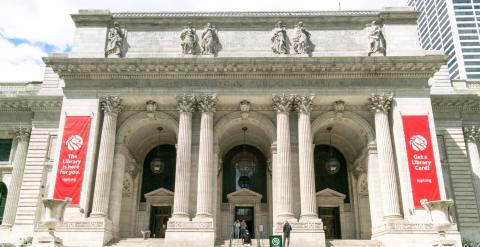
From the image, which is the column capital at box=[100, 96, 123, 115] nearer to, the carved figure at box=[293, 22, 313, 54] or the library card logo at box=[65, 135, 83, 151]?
the library card logo at box=[65, 135, 83, 151]

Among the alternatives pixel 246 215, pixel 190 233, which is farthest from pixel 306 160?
pixel 190 233

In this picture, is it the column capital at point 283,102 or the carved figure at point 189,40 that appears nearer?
the column capital at point 283,102

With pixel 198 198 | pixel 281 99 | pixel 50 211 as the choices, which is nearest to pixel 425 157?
pixel 281 99

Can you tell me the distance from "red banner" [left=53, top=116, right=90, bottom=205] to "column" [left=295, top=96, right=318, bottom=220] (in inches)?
600

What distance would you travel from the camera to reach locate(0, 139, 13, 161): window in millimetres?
38094

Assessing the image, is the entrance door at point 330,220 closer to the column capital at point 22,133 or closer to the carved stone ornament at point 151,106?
the carved stone ornament at point 151,106

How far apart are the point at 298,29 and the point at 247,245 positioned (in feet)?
55.9

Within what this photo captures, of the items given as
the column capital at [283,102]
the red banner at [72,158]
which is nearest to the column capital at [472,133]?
the column capital at [283,102]

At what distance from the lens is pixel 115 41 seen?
32.3 metres

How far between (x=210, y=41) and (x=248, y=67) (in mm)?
4052

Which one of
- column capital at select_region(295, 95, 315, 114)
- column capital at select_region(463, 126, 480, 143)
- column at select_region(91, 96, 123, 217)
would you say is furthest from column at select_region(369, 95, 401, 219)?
column at select_region(91, 96, 123, 217)

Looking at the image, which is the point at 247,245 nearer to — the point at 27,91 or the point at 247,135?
the point at 247,135

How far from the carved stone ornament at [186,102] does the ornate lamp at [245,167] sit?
717 cm

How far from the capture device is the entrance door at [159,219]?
3500 centimetres
